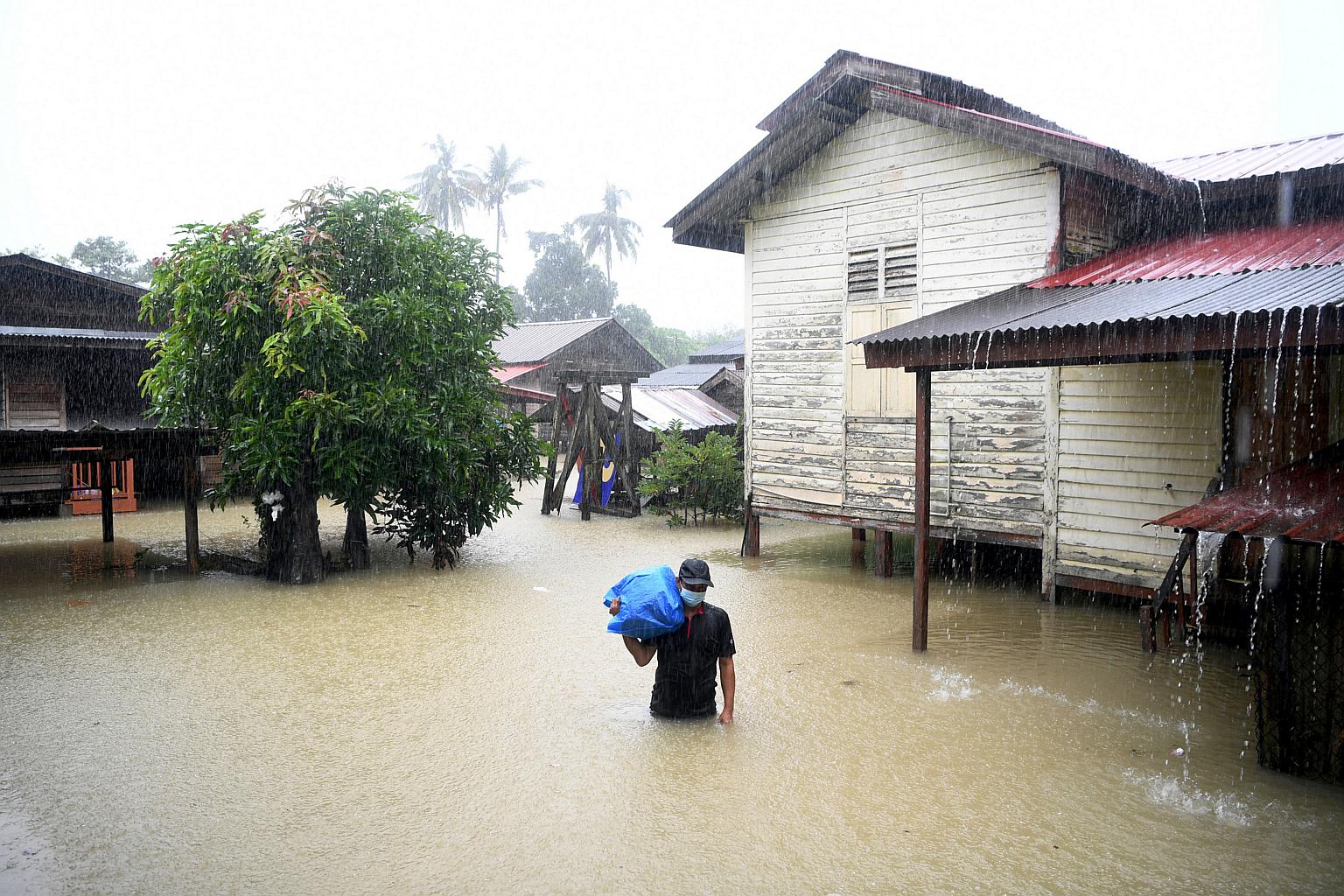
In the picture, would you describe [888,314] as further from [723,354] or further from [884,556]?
[723,354]

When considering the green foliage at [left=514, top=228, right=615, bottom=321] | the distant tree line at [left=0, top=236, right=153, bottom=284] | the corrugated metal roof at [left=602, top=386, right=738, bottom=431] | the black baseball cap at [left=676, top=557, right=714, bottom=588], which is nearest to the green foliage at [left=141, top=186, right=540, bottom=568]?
the black baseball cap at [left=676, top=557, right=714, bottom=588]

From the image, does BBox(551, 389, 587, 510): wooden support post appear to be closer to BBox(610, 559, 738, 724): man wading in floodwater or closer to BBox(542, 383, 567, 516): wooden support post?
BBox(542, 383, 567, 516): wooden support post

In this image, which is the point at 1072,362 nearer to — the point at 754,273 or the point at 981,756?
the point at 981,756

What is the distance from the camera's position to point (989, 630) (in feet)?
28.5

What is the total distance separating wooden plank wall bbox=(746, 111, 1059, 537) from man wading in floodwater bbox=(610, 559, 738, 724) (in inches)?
195

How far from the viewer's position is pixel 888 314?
10750 mm

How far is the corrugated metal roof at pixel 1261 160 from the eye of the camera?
894cm

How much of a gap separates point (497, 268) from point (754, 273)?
11.2 feet

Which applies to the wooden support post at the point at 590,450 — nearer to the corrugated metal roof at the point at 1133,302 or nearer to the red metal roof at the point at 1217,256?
the red metal roof at the point at 1217,256

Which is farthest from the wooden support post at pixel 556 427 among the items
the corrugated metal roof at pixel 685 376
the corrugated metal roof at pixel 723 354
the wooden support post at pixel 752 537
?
the corrugated metal roof at pixel 723 354

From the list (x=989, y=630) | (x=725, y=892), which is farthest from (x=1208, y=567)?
(x=725, y=892)

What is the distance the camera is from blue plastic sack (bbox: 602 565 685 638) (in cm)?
569

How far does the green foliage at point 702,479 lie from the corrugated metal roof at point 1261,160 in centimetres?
752

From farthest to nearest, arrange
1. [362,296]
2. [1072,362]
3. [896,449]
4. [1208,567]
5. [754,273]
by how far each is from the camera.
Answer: [754,273], [362,296], [896,449], [1208,567], [1072,362]
